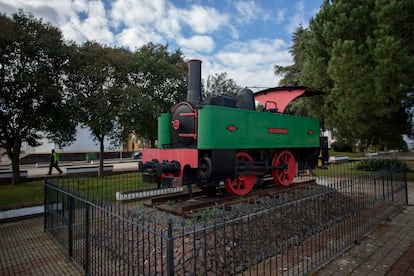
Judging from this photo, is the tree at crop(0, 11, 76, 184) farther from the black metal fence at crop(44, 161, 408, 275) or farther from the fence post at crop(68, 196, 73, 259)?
the fence post at crop(68, 196, 73, 259)

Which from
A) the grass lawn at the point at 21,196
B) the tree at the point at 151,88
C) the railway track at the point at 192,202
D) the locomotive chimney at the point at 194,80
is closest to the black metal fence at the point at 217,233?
the railway track at the point at 192,202

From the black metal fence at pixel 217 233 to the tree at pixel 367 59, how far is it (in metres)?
3.62

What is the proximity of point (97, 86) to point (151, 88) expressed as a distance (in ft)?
8.85

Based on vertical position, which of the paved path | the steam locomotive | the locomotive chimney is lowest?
the paved path

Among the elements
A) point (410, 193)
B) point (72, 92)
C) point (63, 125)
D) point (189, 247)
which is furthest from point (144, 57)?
point (410, 193)

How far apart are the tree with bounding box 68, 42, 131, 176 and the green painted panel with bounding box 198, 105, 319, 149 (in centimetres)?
685

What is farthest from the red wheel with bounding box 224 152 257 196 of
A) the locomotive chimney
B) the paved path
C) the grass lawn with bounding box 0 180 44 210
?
the grass lawn with bounding box 0 180 44 210

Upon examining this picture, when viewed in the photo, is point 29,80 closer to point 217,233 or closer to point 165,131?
point 165,131

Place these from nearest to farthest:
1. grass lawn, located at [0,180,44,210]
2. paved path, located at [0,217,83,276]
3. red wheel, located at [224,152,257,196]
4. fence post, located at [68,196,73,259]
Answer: paved path, located at [0,217,83,276] < fence post, located at [68,196,73,259] < red wheel, located at [224,152,257,196] < grass lawn, located at [0,180,44,210]

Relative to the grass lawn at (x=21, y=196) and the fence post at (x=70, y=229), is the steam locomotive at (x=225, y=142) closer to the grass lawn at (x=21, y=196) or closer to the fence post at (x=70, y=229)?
the fence post at (x=70, y=229)

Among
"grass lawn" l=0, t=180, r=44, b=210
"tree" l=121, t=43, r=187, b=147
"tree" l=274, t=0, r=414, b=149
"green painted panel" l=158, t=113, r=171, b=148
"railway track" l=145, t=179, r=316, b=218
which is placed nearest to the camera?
"railway track" l=145, t=179, r=316, b=218

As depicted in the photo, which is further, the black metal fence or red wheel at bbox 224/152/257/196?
red wheel at bbox 224/152/257/196

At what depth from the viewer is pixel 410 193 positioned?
987cm

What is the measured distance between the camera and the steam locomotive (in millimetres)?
5766
